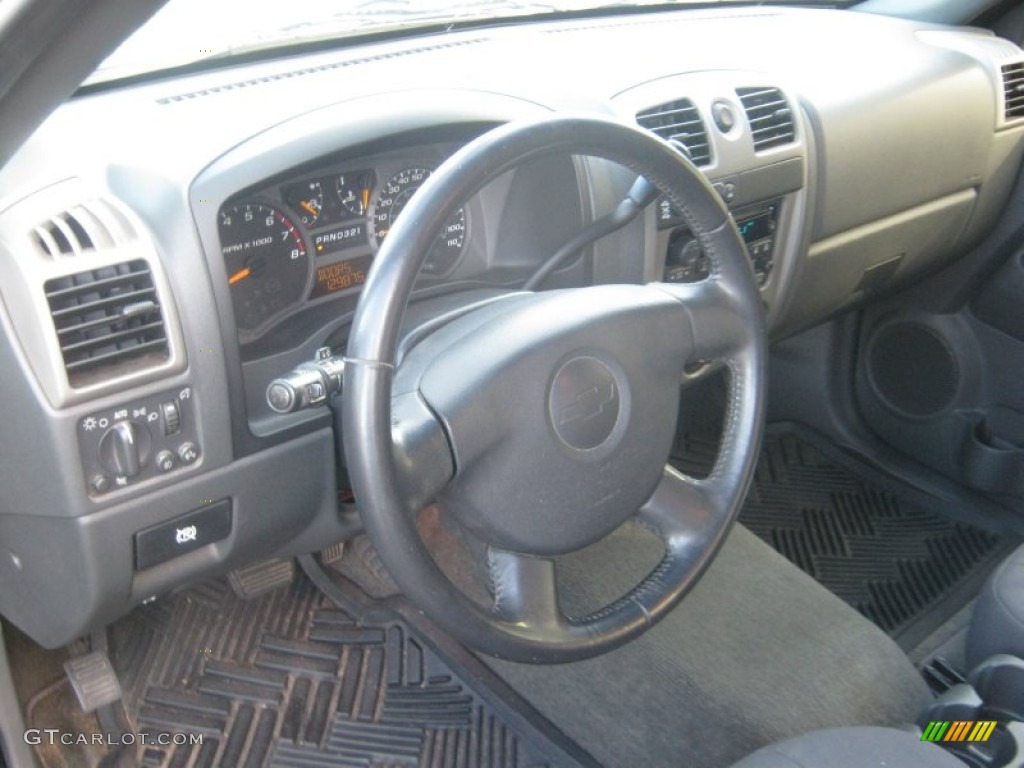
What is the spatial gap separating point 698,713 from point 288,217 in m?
0.95

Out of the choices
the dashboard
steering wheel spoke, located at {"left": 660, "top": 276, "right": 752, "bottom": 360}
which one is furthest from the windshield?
steering wheel spoke, located at {"left": 660, "top": 276, "right": 752, "bottom": 360}

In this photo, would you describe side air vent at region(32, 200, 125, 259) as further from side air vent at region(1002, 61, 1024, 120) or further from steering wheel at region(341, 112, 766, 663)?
side air vent at region(1002, 61, 1024, 120)

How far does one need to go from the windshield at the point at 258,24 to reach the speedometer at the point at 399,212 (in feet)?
1.06

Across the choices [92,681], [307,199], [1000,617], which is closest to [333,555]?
[92,681]

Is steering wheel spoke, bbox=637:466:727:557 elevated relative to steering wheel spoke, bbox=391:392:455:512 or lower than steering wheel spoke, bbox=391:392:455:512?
lower

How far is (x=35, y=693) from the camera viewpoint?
1.64 meters

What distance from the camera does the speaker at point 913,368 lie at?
248 cm

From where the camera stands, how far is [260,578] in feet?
6.22

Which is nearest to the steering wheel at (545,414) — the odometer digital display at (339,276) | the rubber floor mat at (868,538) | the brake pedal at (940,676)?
the odometer digital display at (339,276)

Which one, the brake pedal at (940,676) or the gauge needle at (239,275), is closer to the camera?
the gauge needle at (239,275)

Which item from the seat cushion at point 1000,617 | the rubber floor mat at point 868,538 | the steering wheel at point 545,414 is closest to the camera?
the steering wheel at point 545,414

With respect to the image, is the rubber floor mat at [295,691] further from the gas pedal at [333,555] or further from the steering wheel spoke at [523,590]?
the steering wheel spoke at [523,590]

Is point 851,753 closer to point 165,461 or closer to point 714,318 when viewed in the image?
point 714,318

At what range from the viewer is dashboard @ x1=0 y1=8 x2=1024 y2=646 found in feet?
3.61
